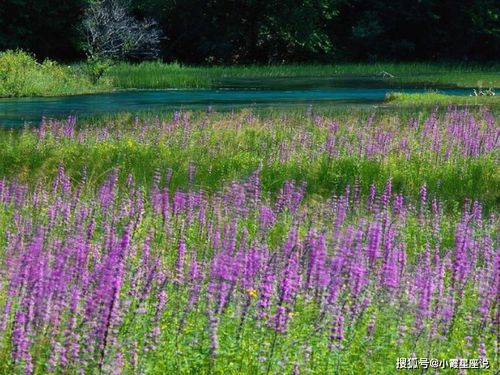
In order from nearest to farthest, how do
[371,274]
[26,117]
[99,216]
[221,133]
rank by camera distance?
[371,274] < [99,216] < [221,133] < [26,117]

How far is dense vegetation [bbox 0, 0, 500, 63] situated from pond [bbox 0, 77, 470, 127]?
2445cm

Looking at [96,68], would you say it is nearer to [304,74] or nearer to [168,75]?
[168,75]

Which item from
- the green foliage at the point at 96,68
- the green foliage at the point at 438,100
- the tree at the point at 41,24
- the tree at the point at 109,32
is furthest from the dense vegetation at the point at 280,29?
the green foliage at the point at 438,100

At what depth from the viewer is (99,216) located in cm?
1014

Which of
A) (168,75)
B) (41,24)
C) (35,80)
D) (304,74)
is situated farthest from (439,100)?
(41,24)

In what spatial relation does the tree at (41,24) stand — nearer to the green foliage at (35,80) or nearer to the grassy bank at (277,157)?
the green foliage at (35,80)

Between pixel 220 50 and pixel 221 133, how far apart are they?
55.6 m

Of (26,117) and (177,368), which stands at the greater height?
(177,368)

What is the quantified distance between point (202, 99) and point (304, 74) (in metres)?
25.8

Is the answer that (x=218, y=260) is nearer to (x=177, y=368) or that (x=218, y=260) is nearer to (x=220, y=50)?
(x=177, y=368)

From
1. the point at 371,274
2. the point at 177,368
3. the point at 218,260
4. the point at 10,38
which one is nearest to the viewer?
the point at 177,368

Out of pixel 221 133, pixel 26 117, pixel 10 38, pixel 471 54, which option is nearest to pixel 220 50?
pixel 10 38

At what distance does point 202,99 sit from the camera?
37.8 metres

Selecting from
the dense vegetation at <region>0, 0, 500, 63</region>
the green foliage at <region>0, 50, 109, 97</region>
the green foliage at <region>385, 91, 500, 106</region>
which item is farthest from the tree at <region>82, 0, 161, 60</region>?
the green foliage at <region>385, 91, 500, 106</region>
